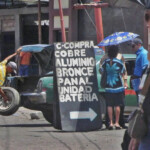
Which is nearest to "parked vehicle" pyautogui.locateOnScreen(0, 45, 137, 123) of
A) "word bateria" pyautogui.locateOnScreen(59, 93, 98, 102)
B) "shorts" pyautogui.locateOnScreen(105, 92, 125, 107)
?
"shorts" pyautogui.locateOnScreen(105, 92, 125, 107)

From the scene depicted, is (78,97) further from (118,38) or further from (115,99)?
(118,38)

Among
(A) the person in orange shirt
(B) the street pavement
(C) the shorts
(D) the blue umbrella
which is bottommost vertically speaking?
(B) the street pavement

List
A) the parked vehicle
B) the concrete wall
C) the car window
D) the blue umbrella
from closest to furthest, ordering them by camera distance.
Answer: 1. the parked vehicle
2. the blue umbrella
3. the car window
4. the concrete wall

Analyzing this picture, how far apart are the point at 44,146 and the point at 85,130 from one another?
7.30 feet

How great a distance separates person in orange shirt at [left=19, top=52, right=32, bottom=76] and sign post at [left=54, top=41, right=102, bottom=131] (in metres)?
4.10

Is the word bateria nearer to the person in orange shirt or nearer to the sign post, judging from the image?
the sign post

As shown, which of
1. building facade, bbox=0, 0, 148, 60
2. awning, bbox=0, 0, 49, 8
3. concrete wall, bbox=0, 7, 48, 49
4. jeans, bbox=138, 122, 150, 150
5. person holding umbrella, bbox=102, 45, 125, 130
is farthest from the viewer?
concrete wall, bbox=0, 7, 48, 49

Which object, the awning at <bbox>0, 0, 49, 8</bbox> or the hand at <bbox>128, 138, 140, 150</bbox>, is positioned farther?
the awning at <bbox>0, 0, 49, 8</bbox>

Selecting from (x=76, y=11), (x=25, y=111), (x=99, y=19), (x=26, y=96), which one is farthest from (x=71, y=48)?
(x=76, y=11)

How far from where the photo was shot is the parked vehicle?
13219 mm

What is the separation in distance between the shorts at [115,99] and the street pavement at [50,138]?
52 cm

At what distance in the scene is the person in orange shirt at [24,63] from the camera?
52.3 feet

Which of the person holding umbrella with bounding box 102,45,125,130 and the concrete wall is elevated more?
the concrete wall

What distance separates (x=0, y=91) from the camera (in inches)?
591
